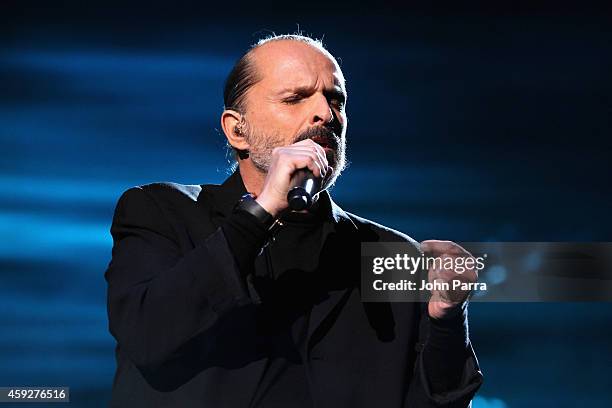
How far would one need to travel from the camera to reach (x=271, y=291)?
1397mm

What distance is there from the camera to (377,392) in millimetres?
1391

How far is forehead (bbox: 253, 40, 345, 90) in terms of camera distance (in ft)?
4.85

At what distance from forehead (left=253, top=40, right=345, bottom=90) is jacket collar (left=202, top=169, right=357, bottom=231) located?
19 cm

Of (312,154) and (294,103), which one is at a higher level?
(294,103)

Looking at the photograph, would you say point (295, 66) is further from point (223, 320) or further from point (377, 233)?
point (223, 320)

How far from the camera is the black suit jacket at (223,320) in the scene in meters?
1.17

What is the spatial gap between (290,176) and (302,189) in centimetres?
3

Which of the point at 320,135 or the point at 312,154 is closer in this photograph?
the point at 312,154

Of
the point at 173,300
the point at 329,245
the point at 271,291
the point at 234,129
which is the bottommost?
the point at 173,300

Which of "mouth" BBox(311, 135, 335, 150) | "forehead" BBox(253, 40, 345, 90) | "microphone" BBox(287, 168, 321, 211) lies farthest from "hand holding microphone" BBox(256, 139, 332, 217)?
"forehead" BBox(253, 40, 345, 90)

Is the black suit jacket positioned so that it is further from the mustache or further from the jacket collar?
the mustache

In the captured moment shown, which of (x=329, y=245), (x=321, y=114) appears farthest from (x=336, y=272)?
(x=321, y=114)

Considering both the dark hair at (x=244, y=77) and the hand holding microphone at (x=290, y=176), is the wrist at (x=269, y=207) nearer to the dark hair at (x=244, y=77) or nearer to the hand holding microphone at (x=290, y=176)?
the hand holding microphone at (x=290, y=176)

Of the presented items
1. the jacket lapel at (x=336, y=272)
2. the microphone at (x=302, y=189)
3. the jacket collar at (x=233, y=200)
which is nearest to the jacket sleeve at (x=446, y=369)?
the jacket lapel at (x=336, y=272)
